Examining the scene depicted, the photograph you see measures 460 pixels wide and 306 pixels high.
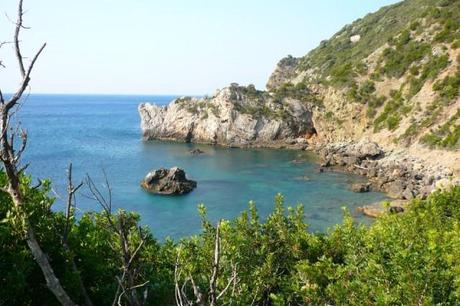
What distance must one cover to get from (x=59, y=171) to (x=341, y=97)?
4940 cm

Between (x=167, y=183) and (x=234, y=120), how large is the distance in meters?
35.9

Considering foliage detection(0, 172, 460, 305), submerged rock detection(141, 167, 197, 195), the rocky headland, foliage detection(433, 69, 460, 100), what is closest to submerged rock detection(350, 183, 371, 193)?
the rocky headland

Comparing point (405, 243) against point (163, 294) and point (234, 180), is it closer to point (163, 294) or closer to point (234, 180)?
point (163, 294)

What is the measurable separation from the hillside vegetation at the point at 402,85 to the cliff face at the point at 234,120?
4640 millimetres

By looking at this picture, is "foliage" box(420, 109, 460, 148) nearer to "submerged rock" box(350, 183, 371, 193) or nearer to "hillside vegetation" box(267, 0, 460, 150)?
"hillside vegetation" box(267, 0, 460, 150)

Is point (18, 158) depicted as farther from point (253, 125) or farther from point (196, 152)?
point (253, 125)

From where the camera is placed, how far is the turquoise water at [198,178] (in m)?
44.6

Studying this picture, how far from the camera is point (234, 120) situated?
282 ft

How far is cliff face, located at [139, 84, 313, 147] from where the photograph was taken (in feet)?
277

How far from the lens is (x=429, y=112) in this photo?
63.6m

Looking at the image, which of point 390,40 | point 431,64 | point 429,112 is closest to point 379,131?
point 429,112

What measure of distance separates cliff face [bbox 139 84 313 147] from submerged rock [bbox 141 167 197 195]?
32.2 metres

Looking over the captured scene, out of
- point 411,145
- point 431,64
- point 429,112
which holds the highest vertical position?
point 431,64

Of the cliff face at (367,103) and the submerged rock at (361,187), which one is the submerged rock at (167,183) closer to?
the submerged rock at (361,187)
